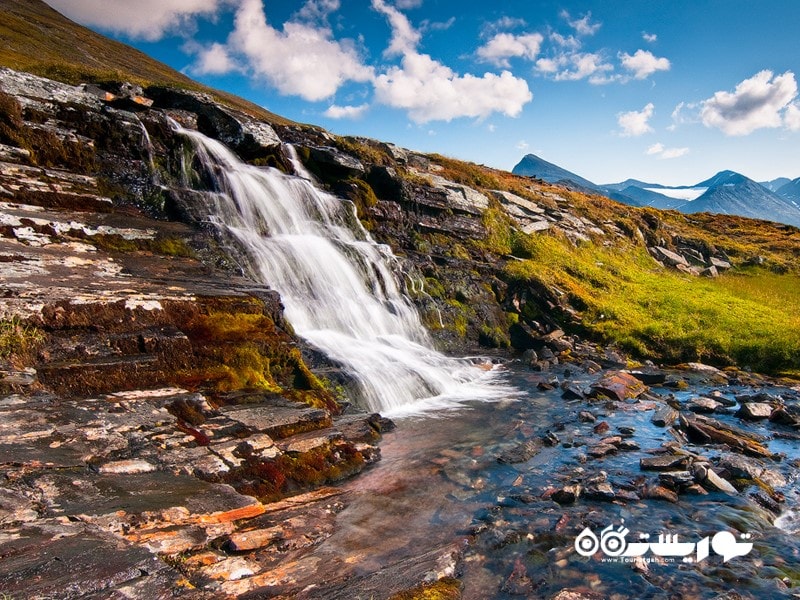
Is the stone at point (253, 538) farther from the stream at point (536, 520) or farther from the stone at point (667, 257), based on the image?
the stone at point (667, 257)

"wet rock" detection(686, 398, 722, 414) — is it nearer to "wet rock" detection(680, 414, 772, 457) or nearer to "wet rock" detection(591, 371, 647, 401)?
"wet rock" detection(591, 371, 647, 401)

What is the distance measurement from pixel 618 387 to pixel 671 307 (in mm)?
13085

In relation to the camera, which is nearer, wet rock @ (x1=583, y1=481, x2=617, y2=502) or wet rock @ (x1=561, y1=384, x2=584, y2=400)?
wet rock @ (x1=583, y1=481, x2=617, y2=502)

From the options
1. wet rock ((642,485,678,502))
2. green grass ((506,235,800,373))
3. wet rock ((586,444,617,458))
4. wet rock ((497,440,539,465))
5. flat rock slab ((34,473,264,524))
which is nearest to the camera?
flat rock slab ((34,473,264,524))

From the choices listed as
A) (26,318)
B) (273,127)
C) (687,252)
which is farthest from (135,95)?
(687,252)

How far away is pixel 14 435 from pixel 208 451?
2.48 metres

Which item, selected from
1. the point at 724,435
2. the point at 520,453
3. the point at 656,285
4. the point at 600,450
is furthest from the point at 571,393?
the point at 656,285

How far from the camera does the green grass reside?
826 inches

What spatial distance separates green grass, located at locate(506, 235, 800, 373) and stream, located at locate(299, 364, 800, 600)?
1055 cm

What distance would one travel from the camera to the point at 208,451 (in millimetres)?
7395

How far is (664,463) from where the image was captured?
30.6 feet

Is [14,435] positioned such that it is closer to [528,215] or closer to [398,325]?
[398,325]

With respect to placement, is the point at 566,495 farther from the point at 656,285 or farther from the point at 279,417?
the point at 656,285

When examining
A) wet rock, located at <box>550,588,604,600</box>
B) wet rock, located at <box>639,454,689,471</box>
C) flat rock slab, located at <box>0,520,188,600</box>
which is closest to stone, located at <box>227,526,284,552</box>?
flat rock slab, located at <box>0,520,188,600</box>
